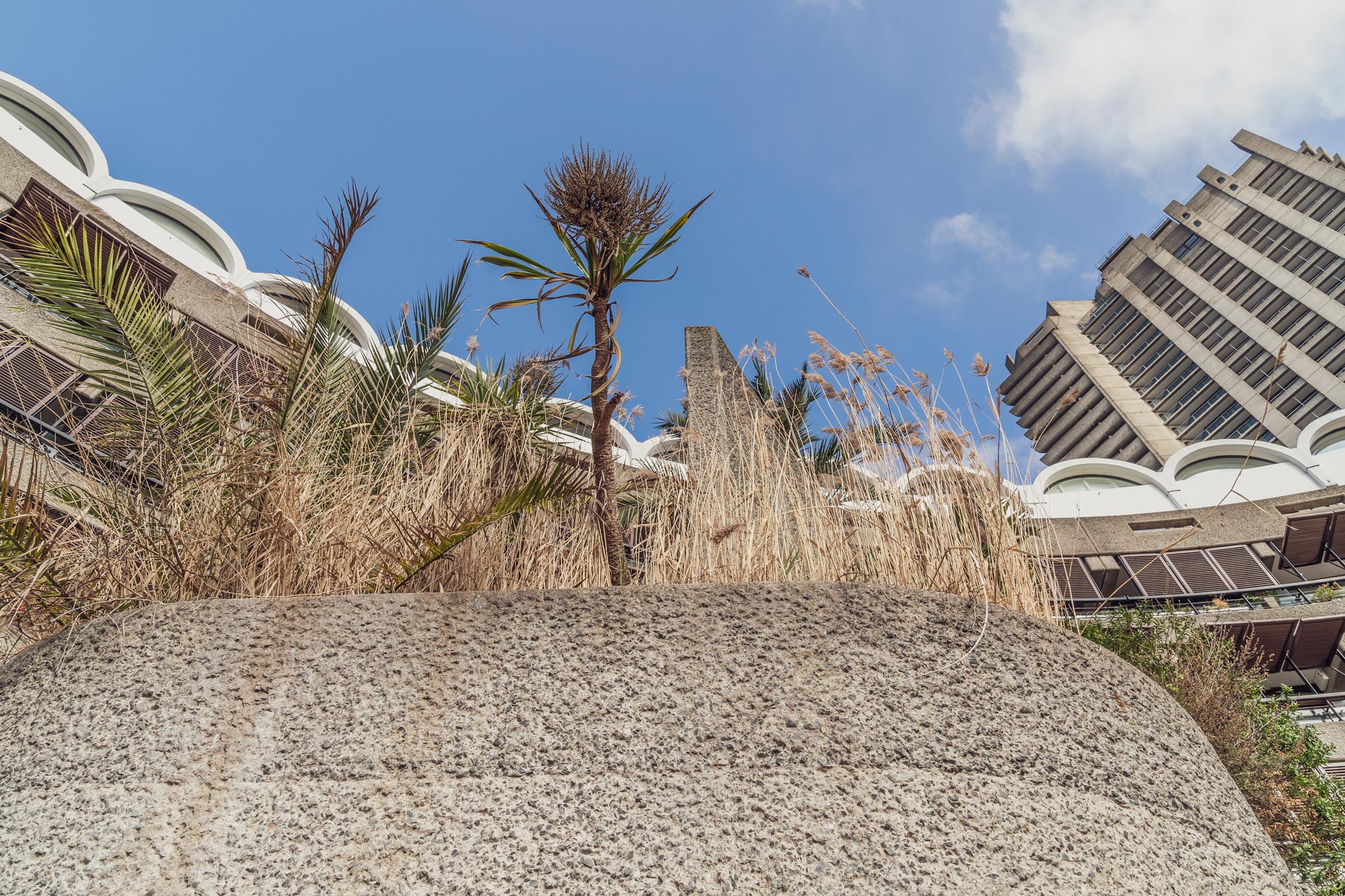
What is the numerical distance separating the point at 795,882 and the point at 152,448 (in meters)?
2.01

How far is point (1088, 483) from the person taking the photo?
58.0 ft

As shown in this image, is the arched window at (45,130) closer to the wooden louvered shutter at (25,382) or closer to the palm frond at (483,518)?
the wooden louvered shutter at (25,382)

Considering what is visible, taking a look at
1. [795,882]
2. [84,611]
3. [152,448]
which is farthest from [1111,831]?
[152,448]

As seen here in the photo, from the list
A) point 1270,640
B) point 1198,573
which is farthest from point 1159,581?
point 1270,640

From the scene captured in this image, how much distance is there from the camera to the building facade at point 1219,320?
32.1 metres

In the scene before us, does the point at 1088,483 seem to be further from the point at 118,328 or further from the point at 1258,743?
the point at 118,328

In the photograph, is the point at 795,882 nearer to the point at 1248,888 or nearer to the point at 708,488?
the point at 1248,888

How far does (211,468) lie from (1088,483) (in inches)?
772

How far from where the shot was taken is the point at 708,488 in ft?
7.68

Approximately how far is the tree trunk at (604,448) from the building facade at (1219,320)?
1366 inches

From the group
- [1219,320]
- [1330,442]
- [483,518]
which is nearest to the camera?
[483,518]

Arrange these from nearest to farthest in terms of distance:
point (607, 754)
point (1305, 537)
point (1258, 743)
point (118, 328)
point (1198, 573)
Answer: point (607, 754)
point (118, 328)
point (1258, 743)
point (1198, 573)
point (1305, 537)

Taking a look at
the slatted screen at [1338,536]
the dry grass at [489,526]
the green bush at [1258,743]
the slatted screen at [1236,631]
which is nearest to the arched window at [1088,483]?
the slatted screen at [1338,536]

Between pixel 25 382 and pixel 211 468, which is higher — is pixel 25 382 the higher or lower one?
the higher one
